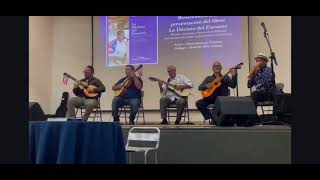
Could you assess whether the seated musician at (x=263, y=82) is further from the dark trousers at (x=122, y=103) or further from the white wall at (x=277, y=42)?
the dark trousers at (x=122, y=103)

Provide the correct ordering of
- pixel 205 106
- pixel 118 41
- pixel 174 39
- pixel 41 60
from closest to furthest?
pixel 205 106
pixel 174 39
pixel 118 41
pixel 41 60

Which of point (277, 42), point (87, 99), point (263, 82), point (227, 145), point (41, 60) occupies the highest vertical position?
point (277, 42)

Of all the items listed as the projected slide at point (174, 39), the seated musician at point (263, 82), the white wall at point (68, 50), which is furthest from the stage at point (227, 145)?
the white wall at point (68, 50)

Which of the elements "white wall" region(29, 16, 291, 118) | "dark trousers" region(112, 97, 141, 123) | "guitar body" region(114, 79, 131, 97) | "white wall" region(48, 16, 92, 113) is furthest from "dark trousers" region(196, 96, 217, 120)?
"white wall" region(48, 16, 92, 113)

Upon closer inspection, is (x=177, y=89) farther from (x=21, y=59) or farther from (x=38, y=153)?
(x=21, y=59)

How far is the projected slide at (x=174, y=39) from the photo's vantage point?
7.17 metres

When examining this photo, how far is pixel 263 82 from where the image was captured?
546cm

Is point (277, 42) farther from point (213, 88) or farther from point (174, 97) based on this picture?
point (174, 97)

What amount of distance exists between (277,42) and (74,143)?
202 inches

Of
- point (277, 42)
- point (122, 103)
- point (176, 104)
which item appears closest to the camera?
point (176, 104)

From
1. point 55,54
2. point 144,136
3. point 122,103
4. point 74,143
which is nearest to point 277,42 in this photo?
point 122,103

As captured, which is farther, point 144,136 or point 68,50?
point 68,50
